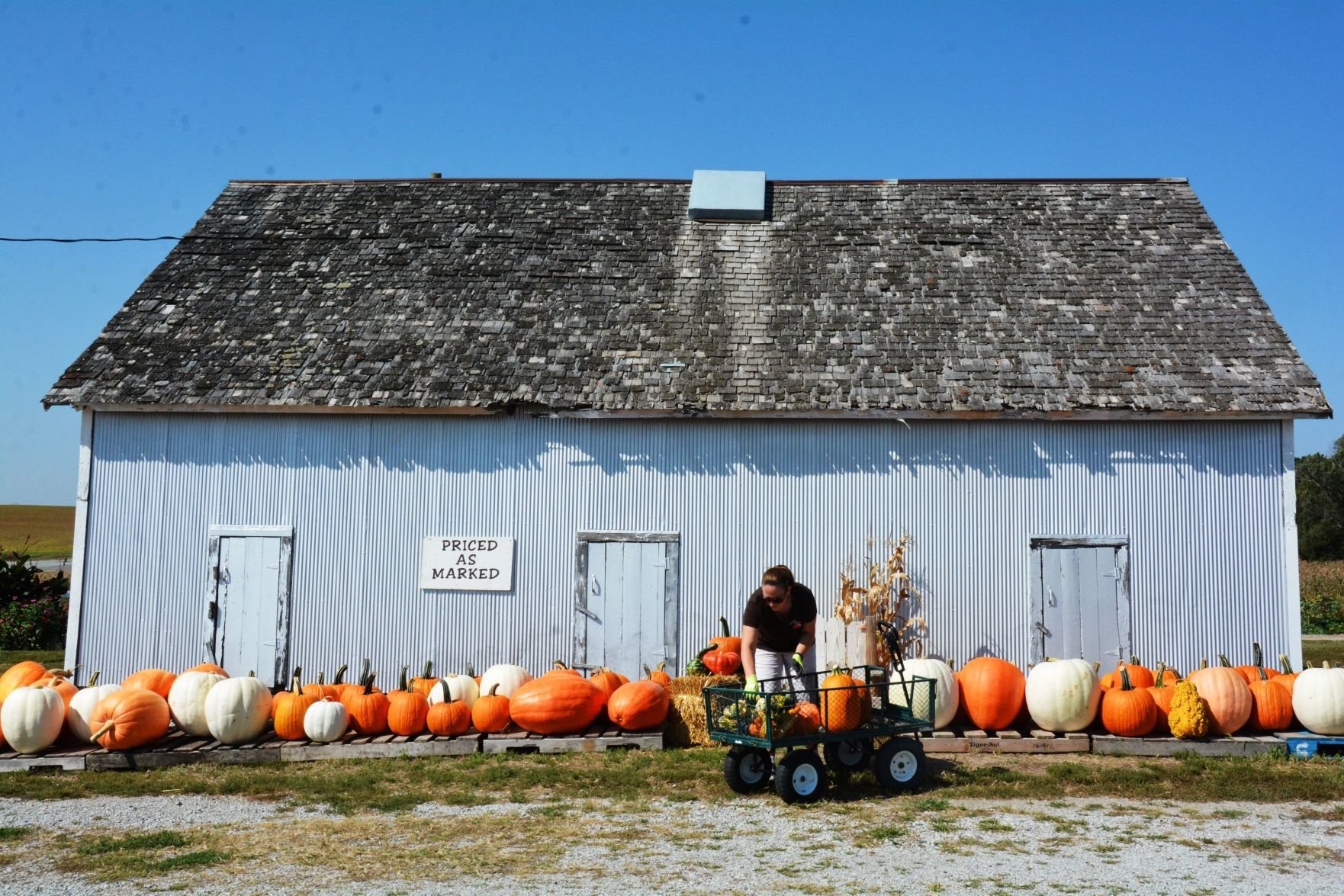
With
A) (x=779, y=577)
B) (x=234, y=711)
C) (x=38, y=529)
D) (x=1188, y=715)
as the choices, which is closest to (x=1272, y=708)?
(x=1188, y=715)

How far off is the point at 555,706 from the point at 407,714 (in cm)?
152

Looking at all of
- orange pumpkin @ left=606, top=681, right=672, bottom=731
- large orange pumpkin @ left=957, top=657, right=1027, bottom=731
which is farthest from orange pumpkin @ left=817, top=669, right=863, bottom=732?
large orange pumpkin @ left=957, top=657, right=1027, bottom=731

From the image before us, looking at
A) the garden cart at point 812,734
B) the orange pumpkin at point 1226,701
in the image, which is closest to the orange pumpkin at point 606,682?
the garden cart at point 812,734

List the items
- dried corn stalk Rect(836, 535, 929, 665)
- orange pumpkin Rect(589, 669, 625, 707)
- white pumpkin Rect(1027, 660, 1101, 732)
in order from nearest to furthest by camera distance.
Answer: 1. white pumpkin Rect(1027, 660, 1101, 732)
2. orange pumpkin Rect(589, 669, 625, 707)
3. dried corn stalk Rect(836, 535, 929, 665)

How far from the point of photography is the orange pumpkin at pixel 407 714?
1062cm

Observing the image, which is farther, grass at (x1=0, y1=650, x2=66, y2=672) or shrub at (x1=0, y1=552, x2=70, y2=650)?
shrub at (x1=0, y1=552, x2=70, y2=650)

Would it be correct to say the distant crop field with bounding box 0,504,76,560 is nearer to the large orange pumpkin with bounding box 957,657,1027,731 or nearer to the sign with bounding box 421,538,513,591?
the sign with bounding box 421,538,513,591

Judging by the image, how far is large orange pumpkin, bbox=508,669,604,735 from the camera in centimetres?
1038

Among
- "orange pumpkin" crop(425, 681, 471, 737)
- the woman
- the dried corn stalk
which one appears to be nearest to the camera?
the woman

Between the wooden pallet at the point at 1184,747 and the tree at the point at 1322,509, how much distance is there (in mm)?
42941

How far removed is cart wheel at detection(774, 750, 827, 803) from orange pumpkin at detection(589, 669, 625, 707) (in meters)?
3.08

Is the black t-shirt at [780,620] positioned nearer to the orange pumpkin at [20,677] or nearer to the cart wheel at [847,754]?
the cart wheel at [847,754]

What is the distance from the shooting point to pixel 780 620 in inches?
346

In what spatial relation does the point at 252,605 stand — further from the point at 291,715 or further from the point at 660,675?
the point at 660,675
